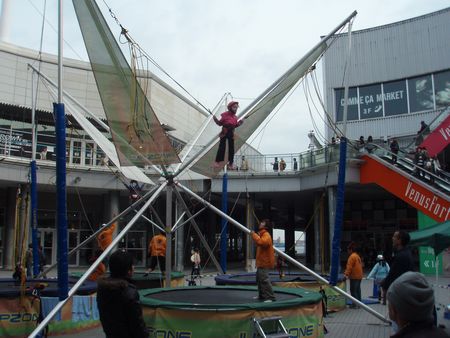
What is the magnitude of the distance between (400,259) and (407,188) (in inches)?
545

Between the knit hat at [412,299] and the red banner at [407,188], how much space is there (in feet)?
56.2

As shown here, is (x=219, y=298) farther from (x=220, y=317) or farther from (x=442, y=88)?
(x=442, y=88)

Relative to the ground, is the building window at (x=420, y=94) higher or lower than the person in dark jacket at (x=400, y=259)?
higher

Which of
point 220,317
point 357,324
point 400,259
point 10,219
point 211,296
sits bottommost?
point 357,324

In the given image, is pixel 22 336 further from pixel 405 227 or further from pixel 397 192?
pixel 405 227

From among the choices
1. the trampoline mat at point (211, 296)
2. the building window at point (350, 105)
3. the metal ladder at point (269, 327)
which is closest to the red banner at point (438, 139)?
the building window at point (350, 105)

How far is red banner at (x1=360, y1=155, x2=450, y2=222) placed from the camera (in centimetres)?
1828

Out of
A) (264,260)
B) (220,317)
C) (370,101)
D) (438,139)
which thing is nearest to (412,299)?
(220,317)

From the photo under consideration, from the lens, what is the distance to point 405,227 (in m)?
27.5

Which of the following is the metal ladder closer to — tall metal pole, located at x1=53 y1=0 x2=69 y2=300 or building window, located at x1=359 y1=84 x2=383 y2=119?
tall metal pole, located at x1=53 y1=0 x2=69 y2=300

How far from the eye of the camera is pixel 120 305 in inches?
161

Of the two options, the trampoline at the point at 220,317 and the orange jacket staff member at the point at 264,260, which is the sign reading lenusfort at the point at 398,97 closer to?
the orange jacket staff member at the point at 264,260

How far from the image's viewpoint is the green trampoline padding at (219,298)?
7176 millimetres

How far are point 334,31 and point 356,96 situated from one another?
18.2 metres
